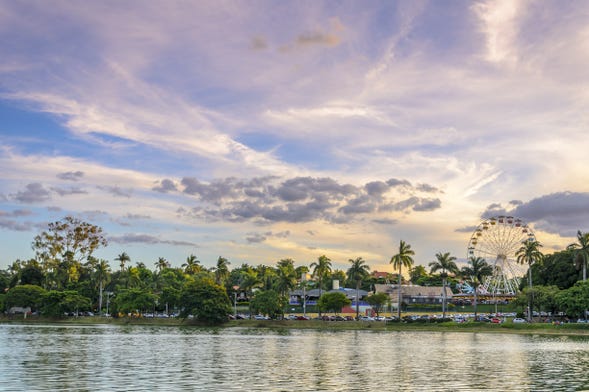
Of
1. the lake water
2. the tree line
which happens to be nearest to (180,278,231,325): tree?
the tree line

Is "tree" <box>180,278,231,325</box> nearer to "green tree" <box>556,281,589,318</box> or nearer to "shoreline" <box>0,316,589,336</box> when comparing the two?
"shoreline" <box>0,316,589,336</box>

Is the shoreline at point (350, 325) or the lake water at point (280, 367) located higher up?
the lake water at point (280, 367)

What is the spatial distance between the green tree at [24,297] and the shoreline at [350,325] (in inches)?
151

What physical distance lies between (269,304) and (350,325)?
71.0ft

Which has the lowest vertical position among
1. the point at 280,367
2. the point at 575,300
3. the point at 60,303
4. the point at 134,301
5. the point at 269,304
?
the point at 280,367

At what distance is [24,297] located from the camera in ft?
550

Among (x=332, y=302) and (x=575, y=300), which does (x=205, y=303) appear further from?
(x=575, y=300)

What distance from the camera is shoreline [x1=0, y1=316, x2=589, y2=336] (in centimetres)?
12925

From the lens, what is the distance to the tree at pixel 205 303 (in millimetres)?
150625

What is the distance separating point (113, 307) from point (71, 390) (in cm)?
13585

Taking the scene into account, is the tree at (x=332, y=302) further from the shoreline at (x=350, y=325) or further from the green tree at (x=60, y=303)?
the green tree at (x=60, y=303)

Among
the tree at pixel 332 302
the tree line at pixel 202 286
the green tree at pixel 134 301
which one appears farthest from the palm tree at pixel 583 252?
the green tree at pixel 134 301

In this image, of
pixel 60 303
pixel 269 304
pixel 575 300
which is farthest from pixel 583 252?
pixel 60 303

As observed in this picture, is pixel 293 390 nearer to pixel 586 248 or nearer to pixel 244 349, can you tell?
pixel 244 349
